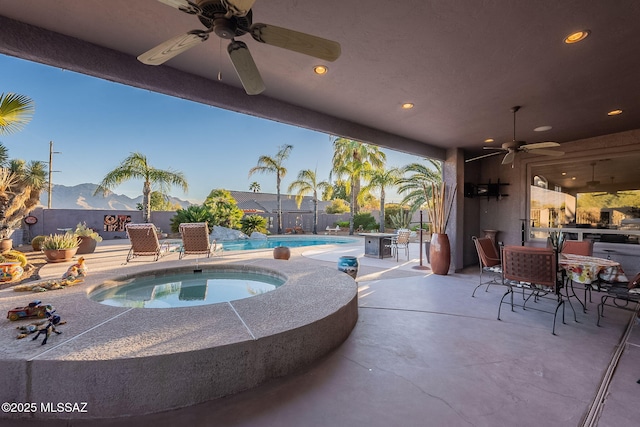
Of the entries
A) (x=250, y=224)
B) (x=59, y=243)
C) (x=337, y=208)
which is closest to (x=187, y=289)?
(x=59, y=243)

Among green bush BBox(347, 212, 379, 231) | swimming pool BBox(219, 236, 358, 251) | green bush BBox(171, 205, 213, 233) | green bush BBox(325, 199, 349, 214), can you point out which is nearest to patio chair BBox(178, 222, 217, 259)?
swimming pool BBox(219, 236, 358, 251)

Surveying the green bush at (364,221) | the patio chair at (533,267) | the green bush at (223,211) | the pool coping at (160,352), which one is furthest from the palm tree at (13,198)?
the green bush at (364,221)

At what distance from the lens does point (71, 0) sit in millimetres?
2094

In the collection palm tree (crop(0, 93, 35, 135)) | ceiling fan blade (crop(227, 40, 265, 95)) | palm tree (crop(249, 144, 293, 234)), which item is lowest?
ceiling fan blade (crop(227, 40, 265, 95))

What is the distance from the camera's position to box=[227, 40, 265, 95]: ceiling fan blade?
195 cm

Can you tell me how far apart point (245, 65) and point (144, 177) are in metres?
11.9

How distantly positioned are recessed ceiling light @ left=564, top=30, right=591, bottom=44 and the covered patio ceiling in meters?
0.05

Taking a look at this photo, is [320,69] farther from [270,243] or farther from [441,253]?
[270,243]

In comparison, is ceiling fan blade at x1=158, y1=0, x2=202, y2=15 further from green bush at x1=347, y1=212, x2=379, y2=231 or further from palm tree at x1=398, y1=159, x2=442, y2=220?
green bush at x1=347, y1=212, x2=379, y2=231

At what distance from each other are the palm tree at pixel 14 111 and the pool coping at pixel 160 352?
285 cm

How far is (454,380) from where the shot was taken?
6.96ft

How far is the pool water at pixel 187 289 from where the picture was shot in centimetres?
370

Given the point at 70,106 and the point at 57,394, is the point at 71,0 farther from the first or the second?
the point at 70,106

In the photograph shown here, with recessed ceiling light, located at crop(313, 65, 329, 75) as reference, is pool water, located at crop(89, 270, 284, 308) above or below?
below
